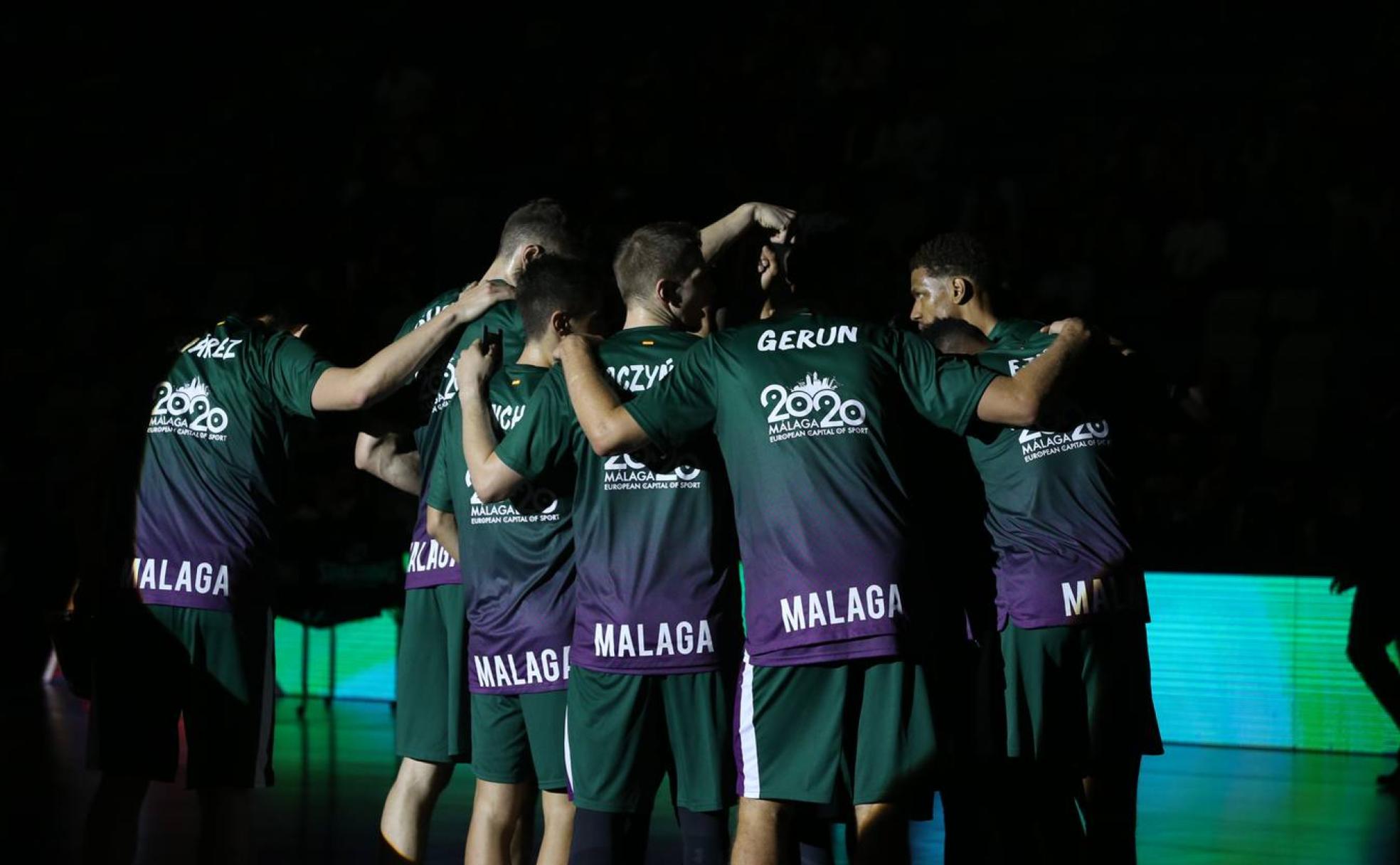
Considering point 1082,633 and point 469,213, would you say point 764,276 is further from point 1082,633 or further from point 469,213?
point 469,213

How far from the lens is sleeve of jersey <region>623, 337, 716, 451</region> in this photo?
15.3ft

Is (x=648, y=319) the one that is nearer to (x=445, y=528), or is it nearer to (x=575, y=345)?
(x=575, y=345)

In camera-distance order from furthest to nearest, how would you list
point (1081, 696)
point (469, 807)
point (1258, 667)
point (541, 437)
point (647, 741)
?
point (1258, 667) → point (469, 807) → point (1081, 696) → point (541, 437) → point (647, 741)

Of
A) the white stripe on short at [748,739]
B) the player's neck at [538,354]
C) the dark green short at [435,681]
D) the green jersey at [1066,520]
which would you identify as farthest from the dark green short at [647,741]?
the green jersey at [1066,520]

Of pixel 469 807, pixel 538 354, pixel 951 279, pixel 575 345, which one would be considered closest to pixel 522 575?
pixel 538 354

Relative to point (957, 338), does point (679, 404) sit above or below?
below

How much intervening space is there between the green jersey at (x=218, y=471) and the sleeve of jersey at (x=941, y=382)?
5.71 ft

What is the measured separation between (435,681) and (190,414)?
1100 millimetres

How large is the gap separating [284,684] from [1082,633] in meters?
7.86

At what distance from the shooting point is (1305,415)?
41.2 ft

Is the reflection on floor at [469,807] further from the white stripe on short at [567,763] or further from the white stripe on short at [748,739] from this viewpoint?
the white stripe on short at [748,739]

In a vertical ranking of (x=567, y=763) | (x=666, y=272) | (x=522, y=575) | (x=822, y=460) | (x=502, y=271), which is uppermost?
(x=502, y=271)

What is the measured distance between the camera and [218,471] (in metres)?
5.39

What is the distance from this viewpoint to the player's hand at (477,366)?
16.5 feet
